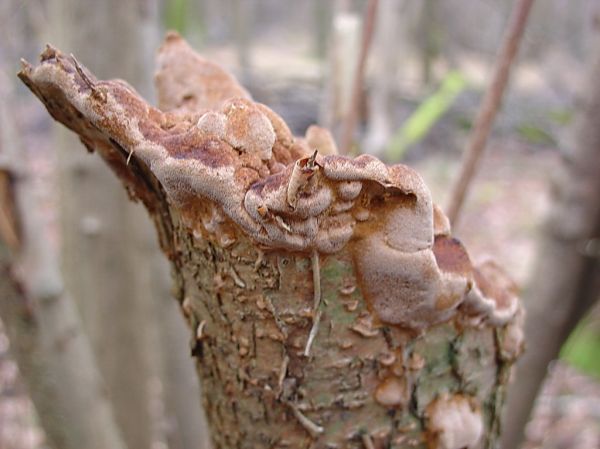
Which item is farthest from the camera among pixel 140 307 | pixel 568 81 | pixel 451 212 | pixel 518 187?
pixel 568 81

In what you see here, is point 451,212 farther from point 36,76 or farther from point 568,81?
point 568,81

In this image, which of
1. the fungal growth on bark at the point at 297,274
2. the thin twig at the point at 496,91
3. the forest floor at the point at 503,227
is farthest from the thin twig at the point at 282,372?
the thin twig at the point at 496,91

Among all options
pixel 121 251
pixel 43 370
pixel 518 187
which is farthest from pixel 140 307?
pixel 518 187

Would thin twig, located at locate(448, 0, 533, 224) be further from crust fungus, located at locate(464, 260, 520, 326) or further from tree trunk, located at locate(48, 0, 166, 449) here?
tree trunk, located at locate(48, 0, 166, 449)

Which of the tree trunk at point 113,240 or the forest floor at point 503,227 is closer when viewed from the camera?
the tree trunk at point 113,240

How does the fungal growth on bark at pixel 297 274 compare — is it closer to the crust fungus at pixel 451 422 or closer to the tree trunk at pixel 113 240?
the crust fungus at pixel 451 422
